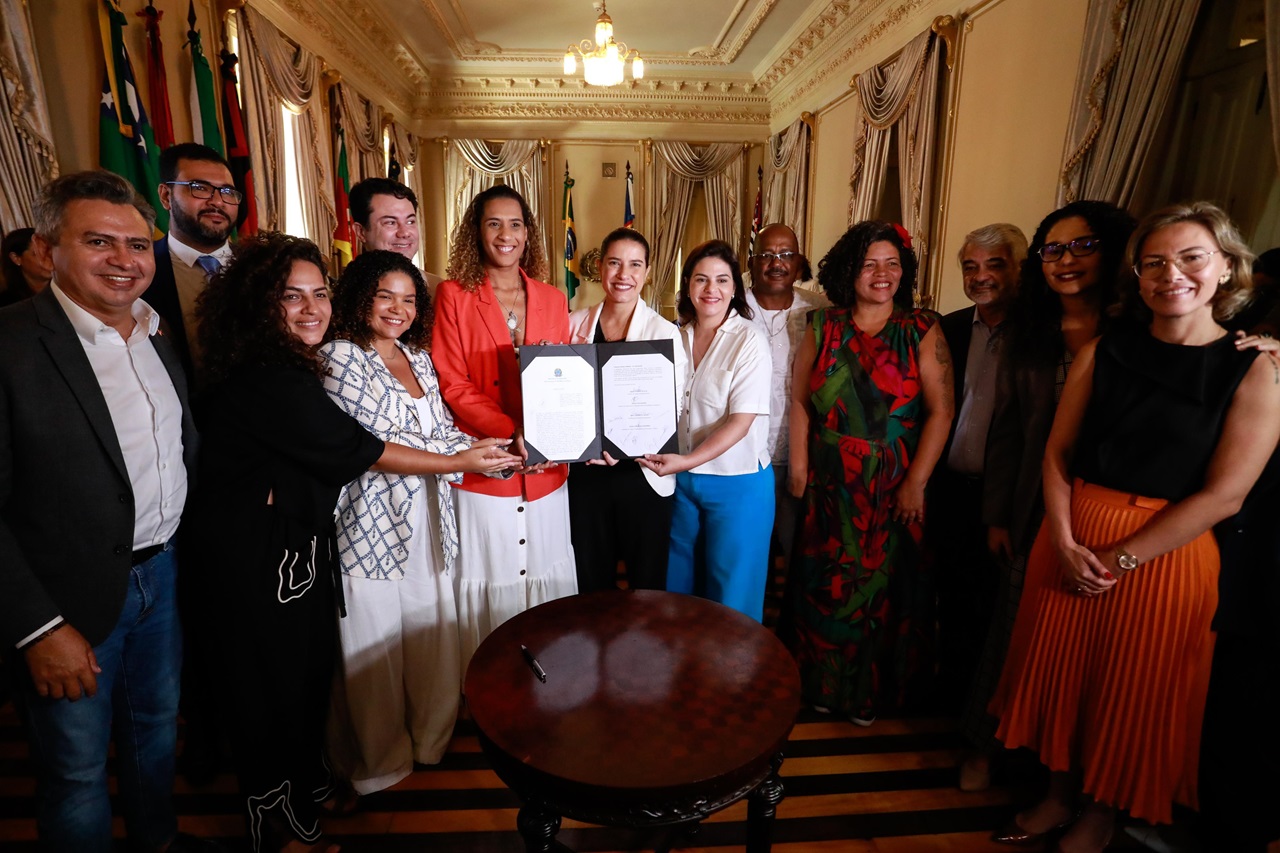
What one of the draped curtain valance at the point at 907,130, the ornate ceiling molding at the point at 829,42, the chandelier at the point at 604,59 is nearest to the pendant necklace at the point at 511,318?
the draped curtain valance at the point at 907,130

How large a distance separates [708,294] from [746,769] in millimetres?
1492

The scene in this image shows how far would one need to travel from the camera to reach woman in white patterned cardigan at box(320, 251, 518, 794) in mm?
1700

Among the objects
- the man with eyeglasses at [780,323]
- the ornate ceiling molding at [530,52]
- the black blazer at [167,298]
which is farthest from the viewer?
the ornate ceiling molding at [530,52]

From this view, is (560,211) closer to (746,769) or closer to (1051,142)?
(1051,142)

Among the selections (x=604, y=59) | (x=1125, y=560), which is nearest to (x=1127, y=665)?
(x=1125, y=560)

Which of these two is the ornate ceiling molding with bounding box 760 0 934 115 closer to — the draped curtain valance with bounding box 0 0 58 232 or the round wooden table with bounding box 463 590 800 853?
the round wooden table with bounding box 463 590 800 853

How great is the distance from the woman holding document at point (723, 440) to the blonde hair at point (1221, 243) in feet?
3.41

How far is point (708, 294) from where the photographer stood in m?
2.12

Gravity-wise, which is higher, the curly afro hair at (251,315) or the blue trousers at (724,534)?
the curly afro hair at (251,315)

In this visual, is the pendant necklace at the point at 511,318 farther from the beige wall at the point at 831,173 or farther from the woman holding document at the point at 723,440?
the beige wall at the point at 831,173

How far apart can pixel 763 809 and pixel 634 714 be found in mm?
365

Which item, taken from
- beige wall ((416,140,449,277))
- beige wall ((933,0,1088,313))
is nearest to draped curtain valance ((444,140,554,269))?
beige wall ((416,140,449,277))

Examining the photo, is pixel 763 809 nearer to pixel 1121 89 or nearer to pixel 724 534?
pixel 724 534

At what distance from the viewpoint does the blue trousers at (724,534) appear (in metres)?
2.14
